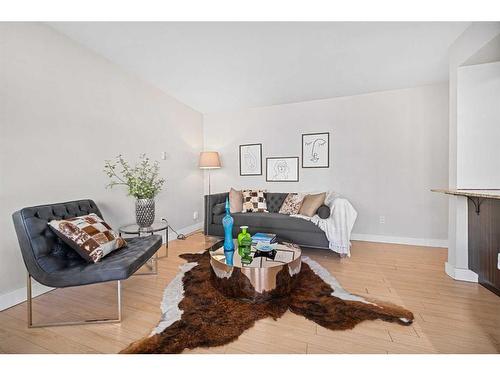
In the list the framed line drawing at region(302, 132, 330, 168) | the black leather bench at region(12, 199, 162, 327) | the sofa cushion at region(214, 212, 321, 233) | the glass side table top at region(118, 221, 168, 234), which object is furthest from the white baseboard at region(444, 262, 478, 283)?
the glass side table top at region(118, 221, 168, 234)

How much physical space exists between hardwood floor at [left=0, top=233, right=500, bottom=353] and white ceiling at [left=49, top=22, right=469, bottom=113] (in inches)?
90.0

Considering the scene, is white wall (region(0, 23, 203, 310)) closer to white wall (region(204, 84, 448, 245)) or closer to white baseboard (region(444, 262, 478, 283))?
white wall (region(204, 84, 448, 245))

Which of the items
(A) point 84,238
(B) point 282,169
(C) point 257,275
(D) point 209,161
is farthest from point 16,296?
(B) point 282,169

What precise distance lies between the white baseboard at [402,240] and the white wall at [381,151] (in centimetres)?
1

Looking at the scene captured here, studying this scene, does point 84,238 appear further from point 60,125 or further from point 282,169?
point 282,169

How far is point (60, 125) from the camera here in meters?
2.23

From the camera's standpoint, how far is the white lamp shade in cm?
419

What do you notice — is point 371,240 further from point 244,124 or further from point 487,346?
point 244,124

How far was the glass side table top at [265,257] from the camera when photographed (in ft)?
6.11

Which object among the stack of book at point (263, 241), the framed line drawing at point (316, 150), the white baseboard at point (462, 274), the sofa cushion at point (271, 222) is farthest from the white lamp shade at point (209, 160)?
the white baseboard at point (462, 274)

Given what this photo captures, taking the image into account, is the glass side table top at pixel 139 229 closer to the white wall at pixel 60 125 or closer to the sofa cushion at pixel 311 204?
the white wall at pixel 60 125

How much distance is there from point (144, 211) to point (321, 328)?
2.05 meters

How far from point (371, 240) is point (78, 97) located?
4.16 meters
